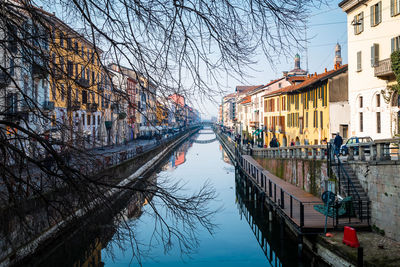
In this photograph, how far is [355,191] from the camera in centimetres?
1182

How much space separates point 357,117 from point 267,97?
24.9 meters

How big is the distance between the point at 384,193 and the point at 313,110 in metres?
20.2

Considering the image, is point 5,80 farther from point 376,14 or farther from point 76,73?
point 376,14

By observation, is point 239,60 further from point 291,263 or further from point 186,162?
point 186,162

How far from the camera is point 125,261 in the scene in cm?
1262

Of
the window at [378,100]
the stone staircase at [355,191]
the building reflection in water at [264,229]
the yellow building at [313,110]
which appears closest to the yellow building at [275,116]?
the yellow building at [313,110]

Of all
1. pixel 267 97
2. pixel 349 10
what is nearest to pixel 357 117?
→ pixel 349 10

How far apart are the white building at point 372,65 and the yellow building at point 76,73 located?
57.3 feet

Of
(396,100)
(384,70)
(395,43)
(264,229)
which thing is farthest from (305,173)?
→ (395,43)

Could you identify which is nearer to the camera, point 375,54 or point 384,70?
point 384,70

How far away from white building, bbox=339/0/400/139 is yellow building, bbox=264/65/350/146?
100 inches

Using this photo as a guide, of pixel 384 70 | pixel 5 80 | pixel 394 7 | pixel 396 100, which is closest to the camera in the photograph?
pixel 5 80

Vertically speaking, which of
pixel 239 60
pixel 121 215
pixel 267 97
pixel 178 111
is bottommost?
pixel 121 215

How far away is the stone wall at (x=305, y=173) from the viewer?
587 inches
